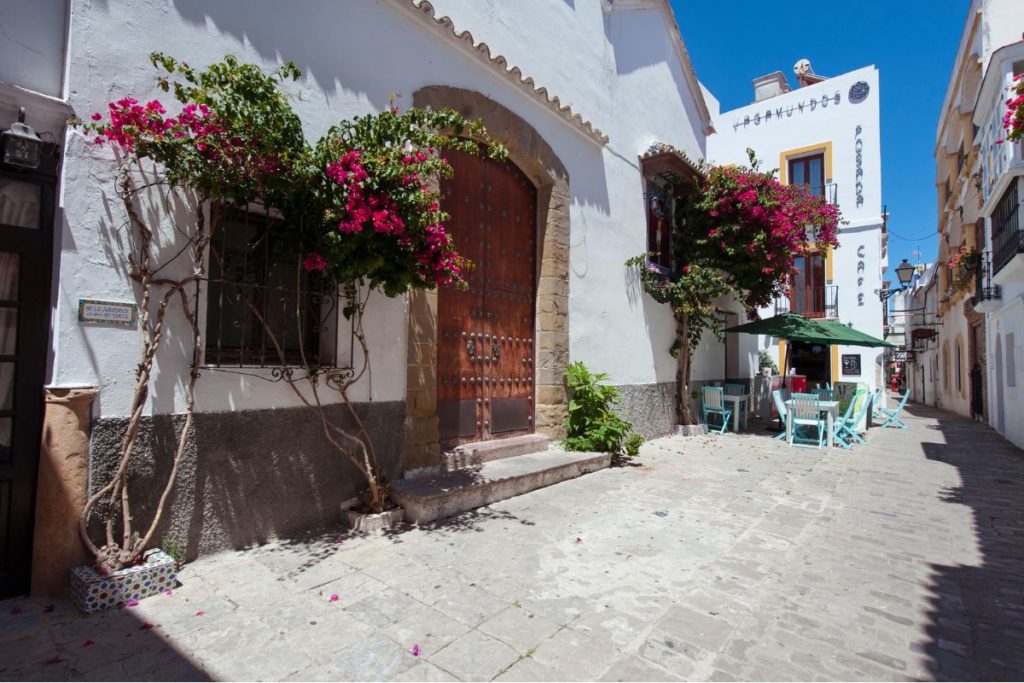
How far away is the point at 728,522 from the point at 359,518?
280 centimetres

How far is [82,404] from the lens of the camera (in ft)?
8.79

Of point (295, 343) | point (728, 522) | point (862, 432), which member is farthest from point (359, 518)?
point (862, 432)

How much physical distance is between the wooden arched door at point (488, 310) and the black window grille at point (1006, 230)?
23.0 feet

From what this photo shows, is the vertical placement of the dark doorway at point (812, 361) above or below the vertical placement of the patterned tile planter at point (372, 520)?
above

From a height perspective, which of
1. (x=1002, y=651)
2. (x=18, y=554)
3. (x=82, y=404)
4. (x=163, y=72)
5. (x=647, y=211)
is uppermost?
(x=647, y=211)

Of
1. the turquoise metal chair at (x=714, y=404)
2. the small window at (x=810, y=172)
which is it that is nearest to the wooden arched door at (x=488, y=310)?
the turquoise metal chair at (x=714, y=404)

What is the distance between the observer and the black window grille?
7.78 meters

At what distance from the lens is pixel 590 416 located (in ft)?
20.2

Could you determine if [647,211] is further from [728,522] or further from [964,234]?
[964,234]

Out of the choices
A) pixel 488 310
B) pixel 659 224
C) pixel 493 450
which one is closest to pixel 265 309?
pixel 488 310

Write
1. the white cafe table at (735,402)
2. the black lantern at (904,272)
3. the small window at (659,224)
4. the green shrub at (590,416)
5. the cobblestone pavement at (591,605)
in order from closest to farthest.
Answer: the cobblestone pavement at (591,605), the green shrub at (590,416), the small window at (659,224), the white cafe table at (735,402), the black lantern at (904,272)

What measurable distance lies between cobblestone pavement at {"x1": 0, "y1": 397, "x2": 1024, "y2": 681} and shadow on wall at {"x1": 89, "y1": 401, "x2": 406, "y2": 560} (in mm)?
191

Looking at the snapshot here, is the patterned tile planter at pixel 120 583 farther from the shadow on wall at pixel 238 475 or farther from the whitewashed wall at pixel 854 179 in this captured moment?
the whitewashed wall at pixel 854 179

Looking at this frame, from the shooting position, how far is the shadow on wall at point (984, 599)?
2299 millimetres
